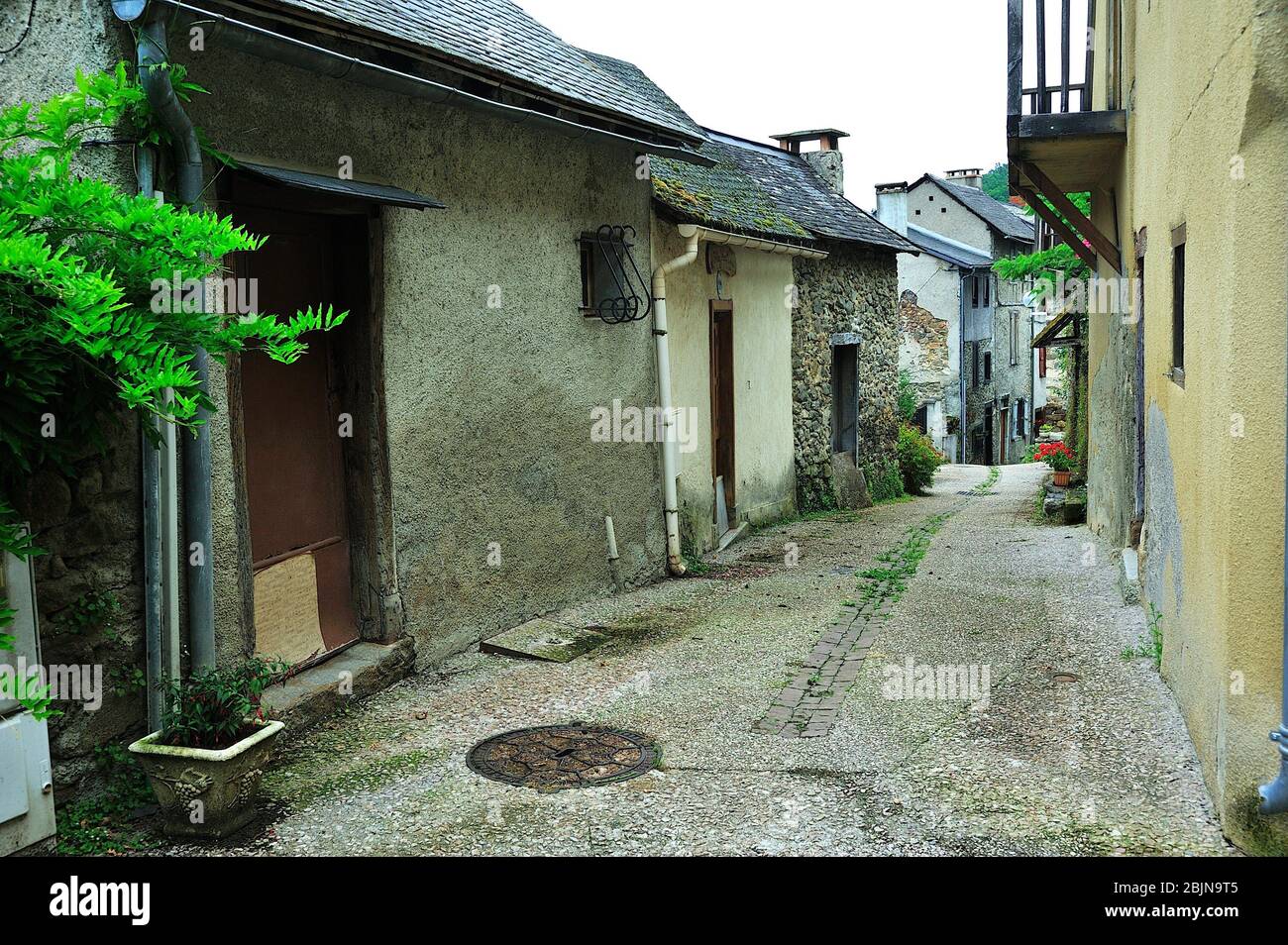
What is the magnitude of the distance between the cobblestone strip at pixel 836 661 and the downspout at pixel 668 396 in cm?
166

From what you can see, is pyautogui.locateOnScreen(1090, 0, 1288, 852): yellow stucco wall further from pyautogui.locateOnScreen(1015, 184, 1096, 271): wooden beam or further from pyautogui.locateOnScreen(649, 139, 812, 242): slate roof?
pyautogui.locateOnScreen(649, 139, 812, 242): slate roof

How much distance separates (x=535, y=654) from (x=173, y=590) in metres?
2.80

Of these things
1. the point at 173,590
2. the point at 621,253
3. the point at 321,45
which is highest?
the point at 321,45

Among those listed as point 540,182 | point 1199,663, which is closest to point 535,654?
point 540,182

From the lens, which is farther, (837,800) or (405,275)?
(405,275)

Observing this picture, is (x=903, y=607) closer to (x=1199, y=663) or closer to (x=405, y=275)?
(x=1199, y=663)

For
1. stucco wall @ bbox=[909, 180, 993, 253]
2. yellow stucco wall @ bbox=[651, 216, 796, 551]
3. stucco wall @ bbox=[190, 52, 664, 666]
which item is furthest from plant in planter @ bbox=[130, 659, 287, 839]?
stucco wall @ bbox=[909, 180, 993, 253]

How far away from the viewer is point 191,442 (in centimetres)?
493

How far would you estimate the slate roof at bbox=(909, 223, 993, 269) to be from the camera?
30.8 metres

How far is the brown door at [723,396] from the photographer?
11758mm

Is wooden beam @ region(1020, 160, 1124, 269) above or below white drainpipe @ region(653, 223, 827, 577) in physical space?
above

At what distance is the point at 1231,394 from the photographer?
4.04 metres

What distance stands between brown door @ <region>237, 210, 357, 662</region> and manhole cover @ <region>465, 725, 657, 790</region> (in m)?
1.35

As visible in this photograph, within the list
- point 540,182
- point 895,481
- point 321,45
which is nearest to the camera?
point 321,45
